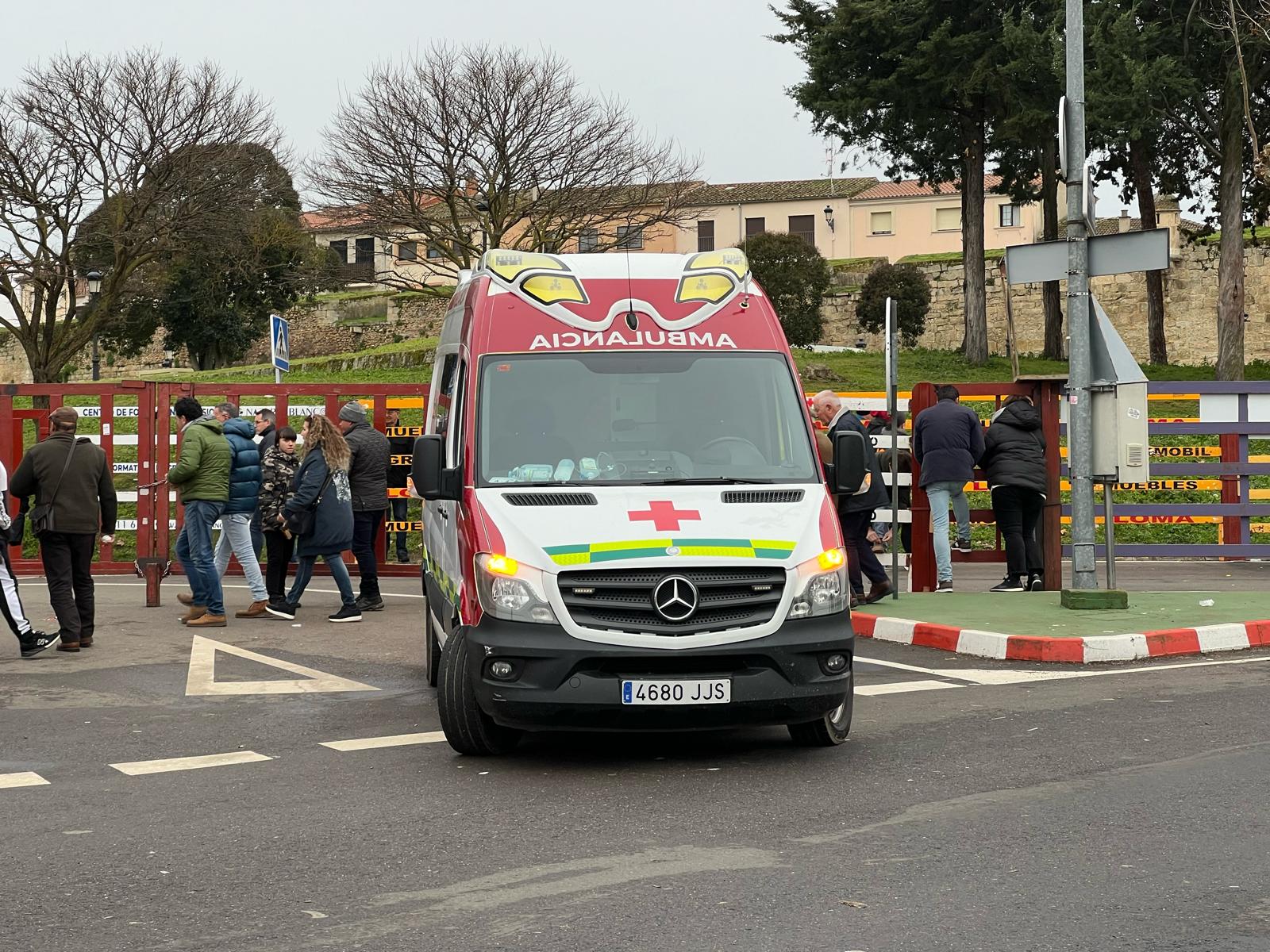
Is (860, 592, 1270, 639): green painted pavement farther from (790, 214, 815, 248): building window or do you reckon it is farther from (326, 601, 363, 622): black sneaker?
(790, 214, 815, 248): building window

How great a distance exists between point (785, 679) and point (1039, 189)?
129 feet

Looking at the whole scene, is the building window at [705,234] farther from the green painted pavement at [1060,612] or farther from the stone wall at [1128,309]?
the green painted pavement at [1060,612]

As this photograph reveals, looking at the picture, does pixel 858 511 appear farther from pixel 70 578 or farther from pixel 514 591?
pixel 514 591

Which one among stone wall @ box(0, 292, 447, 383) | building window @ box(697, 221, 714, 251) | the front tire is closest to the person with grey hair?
the front tire

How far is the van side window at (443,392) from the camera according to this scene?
30.3 feet

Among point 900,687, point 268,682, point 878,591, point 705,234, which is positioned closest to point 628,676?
point 900,687

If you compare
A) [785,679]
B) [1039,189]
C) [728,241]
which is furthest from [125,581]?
[728,241]

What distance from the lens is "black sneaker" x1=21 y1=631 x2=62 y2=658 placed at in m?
11.5

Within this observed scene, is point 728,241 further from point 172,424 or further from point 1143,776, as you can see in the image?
point 1143,776

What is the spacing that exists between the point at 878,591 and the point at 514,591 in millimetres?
7170

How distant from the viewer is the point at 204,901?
5.02 m

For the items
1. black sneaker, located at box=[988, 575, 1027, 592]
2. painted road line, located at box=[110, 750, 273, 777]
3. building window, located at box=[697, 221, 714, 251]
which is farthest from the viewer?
building window, located at box=[697, 221, 714, 251]

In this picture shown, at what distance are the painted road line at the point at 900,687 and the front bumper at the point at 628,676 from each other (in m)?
2.33

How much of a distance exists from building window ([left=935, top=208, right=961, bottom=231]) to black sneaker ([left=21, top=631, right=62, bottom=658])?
242 feet
